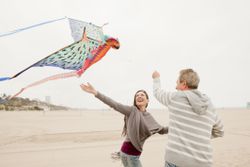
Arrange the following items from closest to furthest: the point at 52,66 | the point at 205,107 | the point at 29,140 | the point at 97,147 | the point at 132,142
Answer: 1. the point at 205,107
2. the point at 52,66
3. the point at 132,142
4. the point at 97,147
5. the point at 29,140

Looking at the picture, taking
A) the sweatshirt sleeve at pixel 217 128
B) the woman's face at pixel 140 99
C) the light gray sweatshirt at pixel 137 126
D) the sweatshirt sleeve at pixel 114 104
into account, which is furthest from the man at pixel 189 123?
the woman's face at pixel 140 99

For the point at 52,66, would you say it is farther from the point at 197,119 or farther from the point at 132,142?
the point at 197,119

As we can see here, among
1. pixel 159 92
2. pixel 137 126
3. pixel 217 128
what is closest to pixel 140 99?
pixel 137 126

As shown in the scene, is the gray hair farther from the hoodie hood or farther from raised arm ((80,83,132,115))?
raised arm ((80,83,132,115))

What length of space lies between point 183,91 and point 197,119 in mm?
272

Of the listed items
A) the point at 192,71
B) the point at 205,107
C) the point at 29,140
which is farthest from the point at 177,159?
the point at 29,140

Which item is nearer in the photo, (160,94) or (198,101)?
(198,101)

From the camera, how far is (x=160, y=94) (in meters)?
2.90

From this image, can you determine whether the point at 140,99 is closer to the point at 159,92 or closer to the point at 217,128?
the point at 159,92

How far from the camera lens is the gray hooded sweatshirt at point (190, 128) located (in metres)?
2.71

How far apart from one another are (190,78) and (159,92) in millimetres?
321

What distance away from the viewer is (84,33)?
362 centimetres

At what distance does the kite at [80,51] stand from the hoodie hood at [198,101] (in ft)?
4.53

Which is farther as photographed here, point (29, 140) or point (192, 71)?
point (29, 140)
